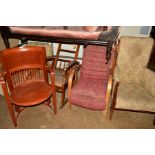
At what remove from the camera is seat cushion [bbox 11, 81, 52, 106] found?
6.25ft

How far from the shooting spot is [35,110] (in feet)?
8.21

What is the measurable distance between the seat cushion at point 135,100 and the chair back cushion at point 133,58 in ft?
0.95

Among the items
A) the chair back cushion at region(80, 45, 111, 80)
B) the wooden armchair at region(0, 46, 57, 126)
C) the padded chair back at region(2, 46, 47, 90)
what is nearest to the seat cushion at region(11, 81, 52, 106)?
the wooden armchair at region(0, 46, 57, 126)

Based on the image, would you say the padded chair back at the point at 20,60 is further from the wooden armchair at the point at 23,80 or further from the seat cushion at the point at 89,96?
Result: the seat cushion at the point at 89,96

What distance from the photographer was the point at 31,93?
2035mm

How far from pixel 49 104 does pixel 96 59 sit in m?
1.12

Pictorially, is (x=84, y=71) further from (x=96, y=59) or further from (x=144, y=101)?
(x=144, y=101)

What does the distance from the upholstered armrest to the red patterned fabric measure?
1.93ft

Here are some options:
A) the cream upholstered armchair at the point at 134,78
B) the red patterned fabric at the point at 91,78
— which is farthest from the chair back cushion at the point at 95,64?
the cream upholstered armchair at the point at 134,78

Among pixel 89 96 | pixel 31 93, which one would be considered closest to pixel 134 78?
pixel 89 96

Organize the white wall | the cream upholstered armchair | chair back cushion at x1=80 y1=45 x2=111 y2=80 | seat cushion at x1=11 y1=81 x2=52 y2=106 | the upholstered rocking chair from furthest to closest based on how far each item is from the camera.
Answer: the white wall
chair back cushion at x1=80 y1=45 x2=111 y2=80
the upholstered rocking chair
the cream upholstered armchair
seat cushion at x1=11 y1=81 x2=52 y2=106

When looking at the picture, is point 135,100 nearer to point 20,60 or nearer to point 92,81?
point 92,81

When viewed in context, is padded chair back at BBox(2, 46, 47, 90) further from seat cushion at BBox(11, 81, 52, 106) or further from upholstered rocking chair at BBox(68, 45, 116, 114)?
upholstered rocking chair at BBox(68, 45, 116, 114)
